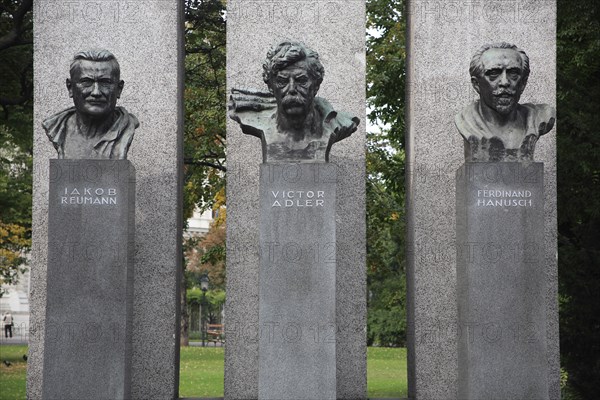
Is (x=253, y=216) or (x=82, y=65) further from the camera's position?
(x=253, y=216)

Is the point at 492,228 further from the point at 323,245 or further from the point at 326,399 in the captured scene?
the point at 326,399

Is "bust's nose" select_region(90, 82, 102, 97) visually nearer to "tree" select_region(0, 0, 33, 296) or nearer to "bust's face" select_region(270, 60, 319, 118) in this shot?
"bust's face" select_region(270, 60, 319, 118)

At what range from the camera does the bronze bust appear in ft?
32.4

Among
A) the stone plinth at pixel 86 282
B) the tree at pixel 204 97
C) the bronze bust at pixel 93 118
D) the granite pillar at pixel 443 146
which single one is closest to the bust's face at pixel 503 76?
the granite pillar at pixel 443 146

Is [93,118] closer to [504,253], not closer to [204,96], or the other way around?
[504,253]

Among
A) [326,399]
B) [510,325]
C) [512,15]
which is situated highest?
[512,15]

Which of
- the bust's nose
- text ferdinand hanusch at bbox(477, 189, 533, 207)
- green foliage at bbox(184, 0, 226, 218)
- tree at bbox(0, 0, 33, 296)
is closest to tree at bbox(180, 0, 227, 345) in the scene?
green foliage at bbox(184, 0, 226, 218)

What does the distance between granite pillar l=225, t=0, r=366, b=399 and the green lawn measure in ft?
18.6

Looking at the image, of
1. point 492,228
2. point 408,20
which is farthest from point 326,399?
point 408,20

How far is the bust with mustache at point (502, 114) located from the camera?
986cm

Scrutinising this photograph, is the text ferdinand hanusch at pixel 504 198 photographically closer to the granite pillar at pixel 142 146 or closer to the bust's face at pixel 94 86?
the granite pillar at pixel 142 146

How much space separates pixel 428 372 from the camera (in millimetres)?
11336

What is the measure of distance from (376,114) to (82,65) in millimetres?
11334

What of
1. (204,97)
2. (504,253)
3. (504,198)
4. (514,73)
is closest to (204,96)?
(204,97)
